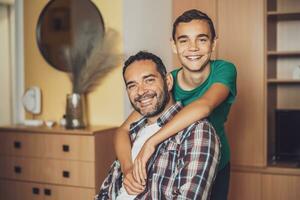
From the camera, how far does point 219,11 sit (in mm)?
3074

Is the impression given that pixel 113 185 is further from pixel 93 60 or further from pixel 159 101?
pixel 93 60

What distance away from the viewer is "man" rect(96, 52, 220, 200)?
1245mm

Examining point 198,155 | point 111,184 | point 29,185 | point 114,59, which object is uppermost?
point 114,59

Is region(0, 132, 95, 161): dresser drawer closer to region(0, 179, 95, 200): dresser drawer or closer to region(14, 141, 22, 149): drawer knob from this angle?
region(14, 141, 22, 149): drawer knob

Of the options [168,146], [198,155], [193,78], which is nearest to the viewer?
[198,155]

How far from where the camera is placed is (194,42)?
53.7 inches

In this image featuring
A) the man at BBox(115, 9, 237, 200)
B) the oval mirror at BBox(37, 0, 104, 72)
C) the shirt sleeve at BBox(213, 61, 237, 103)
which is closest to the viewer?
the man at BBox(115, 9, 237, 200)

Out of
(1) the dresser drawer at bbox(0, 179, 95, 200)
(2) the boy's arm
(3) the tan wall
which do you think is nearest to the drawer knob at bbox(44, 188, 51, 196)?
(1) the dresser drawer at bbox(0, 179, 95, 200)

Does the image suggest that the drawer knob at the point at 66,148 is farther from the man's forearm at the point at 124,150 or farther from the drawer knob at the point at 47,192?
the man's forearm at the point at 124,150

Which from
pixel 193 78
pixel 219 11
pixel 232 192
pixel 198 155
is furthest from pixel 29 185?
pixel 198 155

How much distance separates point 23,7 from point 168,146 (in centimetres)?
301

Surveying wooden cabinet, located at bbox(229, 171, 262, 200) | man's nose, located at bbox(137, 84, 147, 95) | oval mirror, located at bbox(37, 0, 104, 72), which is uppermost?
oval mirror, located at bbox(37, 0, 104, 72)

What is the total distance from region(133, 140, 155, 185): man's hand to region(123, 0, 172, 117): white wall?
212 cm

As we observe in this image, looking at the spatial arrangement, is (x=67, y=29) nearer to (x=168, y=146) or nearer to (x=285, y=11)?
(x=285, y=11)
